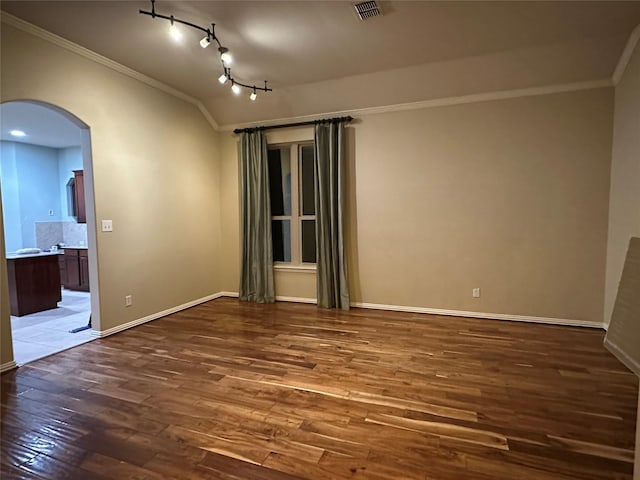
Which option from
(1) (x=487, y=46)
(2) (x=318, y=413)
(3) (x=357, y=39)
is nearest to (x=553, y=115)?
(1) (x=487, y=46)

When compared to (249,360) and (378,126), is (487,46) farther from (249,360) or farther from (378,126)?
(249,360)

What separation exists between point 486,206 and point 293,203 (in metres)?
2.69

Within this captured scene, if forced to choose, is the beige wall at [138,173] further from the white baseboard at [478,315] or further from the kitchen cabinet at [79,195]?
the kitchen cabinet at [79,195]

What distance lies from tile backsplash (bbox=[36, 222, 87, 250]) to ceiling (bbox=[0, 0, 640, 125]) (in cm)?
424

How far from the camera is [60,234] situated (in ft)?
22.9

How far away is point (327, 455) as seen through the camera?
6.01ft

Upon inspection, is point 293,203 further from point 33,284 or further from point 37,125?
point 37,125

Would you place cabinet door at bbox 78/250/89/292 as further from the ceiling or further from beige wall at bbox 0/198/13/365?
the ceiling

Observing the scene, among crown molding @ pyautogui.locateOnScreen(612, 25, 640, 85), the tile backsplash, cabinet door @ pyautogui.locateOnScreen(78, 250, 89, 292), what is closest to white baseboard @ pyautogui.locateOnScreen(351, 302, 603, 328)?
crown molding @ pyautogui.locateOnScreen(612, 25, 640, 85)

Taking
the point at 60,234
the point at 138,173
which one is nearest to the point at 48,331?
the point at 138,173

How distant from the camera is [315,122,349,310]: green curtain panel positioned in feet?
15.1

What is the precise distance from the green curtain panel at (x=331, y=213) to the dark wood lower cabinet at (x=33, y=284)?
387cm

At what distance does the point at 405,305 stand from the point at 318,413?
2.64m

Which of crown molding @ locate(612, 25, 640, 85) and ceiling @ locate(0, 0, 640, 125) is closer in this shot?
ceiling @ locate(0, 0, 640, 125)
